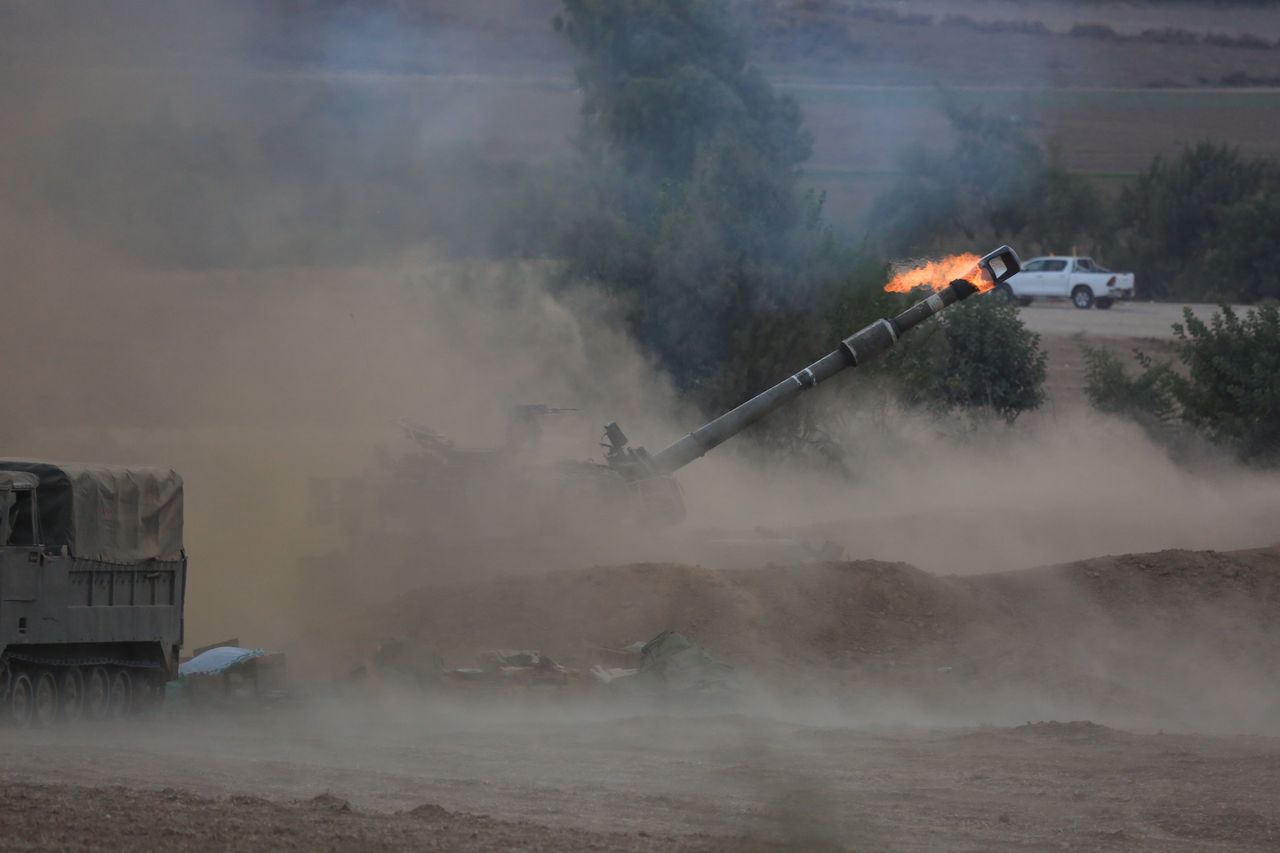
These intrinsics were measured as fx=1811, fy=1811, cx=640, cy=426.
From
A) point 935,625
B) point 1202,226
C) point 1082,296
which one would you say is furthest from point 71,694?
point 1202,226

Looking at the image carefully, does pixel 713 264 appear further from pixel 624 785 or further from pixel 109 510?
pixel 624 785

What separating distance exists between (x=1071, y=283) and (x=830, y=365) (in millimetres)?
41706

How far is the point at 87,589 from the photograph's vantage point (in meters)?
16.5

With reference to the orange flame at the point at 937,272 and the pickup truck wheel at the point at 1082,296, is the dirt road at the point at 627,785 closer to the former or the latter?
the orange flame at the point at 937,272

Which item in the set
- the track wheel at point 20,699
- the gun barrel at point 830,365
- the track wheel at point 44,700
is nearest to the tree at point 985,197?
the gun barrel at point 830,365

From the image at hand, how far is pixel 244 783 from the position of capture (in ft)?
41.6

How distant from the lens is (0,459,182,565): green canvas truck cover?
53.3 feet

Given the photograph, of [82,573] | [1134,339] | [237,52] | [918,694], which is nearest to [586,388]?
[237,52]

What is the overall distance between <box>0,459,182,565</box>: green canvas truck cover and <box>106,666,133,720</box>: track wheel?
3.48ft

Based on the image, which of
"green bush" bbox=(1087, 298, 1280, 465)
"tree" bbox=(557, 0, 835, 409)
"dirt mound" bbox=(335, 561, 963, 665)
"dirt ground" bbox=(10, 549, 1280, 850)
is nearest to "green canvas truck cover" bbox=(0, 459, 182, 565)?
"dirt ground" bbox=(10, 549, 1280, 850)

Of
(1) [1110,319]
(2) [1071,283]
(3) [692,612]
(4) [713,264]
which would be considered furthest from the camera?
(2) [1071,283]

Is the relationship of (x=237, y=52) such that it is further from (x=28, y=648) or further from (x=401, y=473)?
(x=28, y=648)

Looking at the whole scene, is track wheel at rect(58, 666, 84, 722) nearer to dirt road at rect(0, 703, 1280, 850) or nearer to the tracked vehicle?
dirt road at rect(0, 703, 1280, 850)

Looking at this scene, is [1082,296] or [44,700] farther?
[1082,296]
